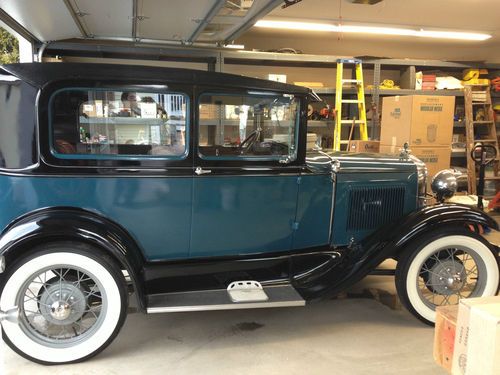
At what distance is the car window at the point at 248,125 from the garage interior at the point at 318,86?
42 cm

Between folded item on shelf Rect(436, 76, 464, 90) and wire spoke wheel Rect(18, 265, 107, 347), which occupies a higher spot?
folded item on shelf Rect(436, 76, 464, 90)

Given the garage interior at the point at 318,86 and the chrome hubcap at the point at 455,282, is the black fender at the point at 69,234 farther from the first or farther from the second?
the chrome hubcap at the point at 455,282

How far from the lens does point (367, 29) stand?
699cm

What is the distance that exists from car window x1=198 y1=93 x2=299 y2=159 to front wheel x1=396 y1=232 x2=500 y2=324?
1138mm

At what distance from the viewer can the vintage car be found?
7.88 feet

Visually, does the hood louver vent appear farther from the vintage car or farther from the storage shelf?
the storage shelf

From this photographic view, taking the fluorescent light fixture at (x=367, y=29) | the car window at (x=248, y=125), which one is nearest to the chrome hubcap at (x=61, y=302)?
the car window at (x=248, y=125)

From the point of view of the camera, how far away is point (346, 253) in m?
3.08

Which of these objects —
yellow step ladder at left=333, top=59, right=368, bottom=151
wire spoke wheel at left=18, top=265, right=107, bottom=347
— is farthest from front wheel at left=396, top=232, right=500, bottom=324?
yellow step ladder at left=333, top=59, right=368, bottom=151

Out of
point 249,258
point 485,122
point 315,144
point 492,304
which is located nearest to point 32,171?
point 249,258

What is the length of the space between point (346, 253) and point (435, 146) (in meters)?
4.39

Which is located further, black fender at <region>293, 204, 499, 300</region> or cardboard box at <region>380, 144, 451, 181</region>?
cardboard box at <region>380, 144, 451, 181</region>

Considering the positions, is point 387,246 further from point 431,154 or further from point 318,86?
point 318,86

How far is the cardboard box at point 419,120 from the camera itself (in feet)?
21.0
